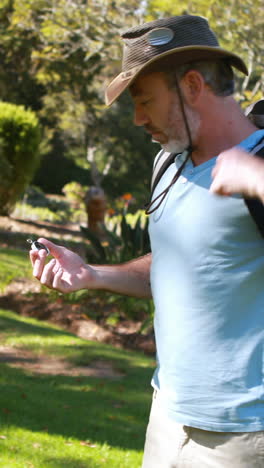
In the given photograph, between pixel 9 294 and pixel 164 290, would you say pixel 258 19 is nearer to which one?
pixel 9 294

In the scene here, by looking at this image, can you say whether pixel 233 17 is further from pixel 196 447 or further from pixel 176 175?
pixel 196 447

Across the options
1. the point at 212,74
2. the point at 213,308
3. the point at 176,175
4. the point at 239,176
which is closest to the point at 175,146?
A: the point at 176,175

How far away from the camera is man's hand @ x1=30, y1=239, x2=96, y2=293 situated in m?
2.02

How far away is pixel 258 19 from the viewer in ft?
41.4

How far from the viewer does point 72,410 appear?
5242mm

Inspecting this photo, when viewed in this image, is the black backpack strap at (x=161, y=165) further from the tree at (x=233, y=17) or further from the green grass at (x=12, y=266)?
the tree at (x=233, y=17)

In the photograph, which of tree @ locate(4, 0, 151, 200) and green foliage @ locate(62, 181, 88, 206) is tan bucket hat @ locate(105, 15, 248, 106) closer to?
tree @ locate(4, 0, 151, 200)

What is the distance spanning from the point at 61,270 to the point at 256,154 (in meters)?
0.72

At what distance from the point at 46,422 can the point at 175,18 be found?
3.65m

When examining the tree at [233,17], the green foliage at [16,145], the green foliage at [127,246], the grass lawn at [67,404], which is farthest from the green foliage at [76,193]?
the grass lawn at [67,404]

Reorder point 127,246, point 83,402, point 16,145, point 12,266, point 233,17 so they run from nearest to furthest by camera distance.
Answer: point 83,402, point 127,246, point 12,266, point 233,17, point 16,145

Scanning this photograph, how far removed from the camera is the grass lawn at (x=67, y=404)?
4347 millimetres

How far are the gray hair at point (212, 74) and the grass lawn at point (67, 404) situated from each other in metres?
2.92

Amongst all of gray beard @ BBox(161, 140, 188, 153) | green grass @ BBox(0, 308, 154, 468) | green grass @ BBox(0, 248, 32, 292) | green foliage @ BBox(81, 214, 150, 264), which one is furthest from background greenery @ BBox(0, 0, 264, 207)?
gray beard @ BBox(161, 140, 188, 153)
